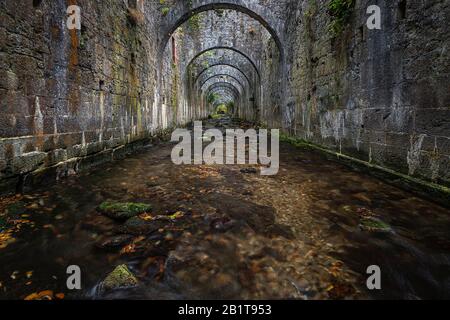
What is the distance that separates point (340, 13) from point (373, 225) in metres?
5.62

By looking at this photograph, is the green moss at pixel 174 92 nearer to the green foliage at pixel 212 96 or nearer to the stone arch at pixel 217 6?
the stone arch at pixel 217 6

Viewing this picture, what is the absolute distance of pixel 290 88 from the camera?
11492 millimetres

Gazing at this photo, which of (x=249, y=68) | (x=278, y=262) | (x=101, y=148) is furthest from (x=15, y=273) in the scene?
(x=249, y=68)

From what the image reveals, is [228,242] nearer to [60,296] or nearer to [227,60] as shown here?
[60,296]

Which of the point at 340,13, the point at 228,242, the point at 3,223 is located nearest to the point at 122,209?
the point at 3,223

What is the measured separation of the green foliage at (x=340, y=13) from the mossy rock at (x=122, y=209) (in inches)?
236

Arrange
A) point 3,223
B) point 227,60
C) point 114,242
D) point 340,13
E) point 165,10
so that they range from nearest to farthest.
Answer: point 114,242 → point 3,223 → point 340,13 → point 165,10 → point 227,60

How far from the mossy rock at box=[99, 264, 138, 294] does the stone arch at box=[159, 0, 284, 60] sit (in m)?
11.4

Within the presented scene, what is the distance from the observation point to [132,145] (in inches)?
340

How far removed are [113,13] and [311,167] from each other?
5.85 metres

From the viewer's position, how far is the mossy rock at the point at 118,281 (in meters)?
2.08

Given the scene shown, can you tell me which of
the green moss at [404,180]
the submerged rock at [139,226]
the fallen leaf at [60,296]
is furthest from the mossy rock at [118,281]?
the green moss at [404,180]

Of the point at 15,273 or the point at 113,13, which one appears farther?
the point at 113,13

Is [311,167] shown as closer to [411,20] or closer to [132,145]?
[411,20]
